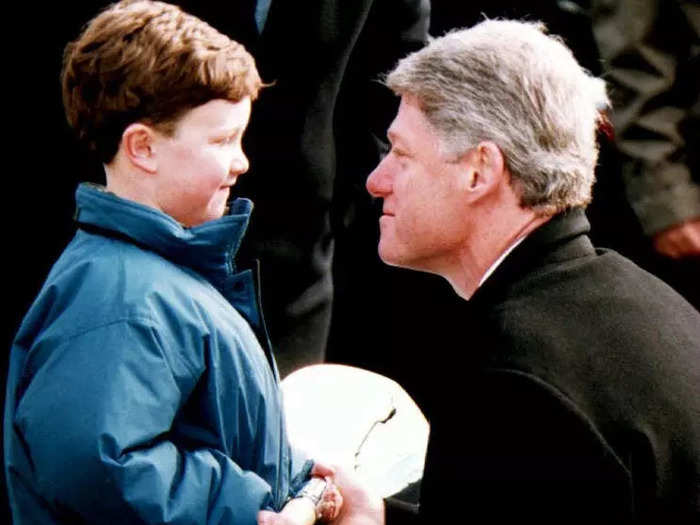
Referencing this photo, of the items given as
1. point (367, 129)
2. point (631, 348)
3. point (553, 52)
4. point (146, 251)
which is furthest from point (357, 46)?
point (631, 348)

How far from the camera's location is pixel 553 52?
8.84 feet

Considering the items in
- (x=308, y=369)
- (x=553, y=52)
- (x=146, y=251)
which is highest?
(x=553, y=52)

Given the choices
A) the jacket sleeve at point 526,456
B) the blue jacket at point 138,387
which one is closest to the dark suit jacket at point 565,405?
the jacket sleeve at point 526,456

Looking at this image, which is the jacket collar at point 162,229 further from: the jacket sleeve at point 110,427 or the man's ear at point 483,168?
the man's ear at point 483,168

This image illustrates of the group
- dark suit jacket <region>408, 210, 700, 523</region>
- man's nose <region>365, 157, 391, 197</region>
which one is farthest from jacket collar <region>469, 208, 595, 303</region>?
man's nose <region>365, 157, 391, 197</region>

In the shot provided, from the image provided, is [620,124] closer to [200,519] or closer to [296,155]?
[296,155]

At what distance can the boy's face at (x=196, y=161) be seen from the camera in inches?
104

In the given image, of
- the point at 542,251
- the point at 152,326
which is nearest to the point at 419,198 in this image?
the point at 542,251

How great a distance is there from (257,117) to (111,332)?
4.21 ft

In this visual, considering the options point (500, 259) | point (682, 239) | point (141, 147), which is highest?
point (141, 147)

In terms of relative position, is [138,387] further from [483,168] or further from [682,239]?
[682,239]

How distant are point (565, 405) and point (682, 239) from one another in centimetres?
107

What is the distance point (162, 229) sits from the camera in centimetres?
255

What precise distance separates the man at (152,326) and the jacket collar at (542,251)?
50 centimetres
